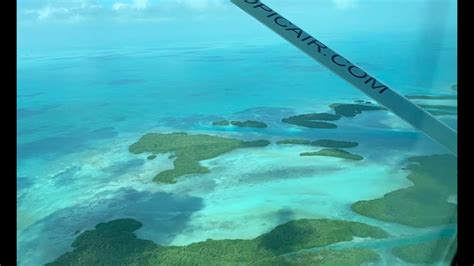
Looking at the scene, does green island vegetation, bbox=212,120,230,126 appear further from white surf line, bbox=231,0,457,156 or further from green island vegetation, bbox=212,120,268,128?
white surf line, bbox=231,0,457,156

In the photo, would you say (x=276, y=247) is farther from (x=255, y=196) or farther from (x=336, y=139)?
(x=336, y=139)

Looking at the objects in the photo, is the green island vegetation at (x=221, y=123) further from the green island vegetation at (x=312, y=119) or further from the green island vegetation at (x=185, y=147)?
the green island vegetation at (x=312, y=119)

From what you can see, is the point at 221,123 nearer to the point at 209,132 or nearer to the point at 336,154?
the point at 209,132

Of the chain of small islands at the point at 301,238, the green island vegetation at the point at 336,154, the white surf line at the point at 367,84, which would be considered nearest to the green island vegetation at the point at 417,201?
the chain of small islands at the point at 301,238

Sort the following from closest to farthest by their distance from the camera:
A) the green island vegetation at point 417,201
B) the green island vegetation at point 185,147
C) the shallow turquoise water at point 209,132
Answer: the green island vegetation at point 417,201 < the shallow turquoise water at point 209,132 < the green island vegetation at point 185,147

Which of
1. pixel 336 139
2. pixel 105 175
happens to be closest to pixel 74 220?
pixel 105 175

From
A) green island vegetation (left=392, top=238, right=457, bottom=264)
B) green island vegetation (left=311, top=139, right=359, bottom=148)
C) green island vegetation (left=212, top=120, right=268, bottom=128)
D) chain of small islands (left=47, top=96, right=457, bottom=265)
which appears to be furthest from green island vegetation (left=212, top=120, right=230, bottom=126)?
green island vegetation (left=392, top=238, right=457, bottom=264)
